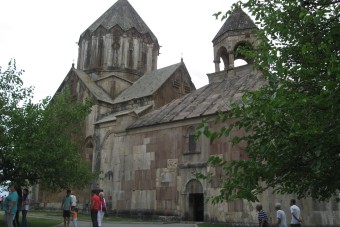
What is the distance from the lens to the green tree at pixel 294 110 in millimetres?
5535

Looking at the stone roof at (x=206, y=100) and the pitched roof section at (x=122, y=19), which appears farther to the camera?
the pitched roof section at (x=122, y=19)

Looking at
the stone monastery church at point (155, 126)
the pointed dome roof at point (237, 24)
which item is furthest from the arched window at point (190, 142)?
the pointed dome roof at point (237, 24)

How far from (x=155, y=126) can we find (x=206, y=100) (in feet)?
11.8

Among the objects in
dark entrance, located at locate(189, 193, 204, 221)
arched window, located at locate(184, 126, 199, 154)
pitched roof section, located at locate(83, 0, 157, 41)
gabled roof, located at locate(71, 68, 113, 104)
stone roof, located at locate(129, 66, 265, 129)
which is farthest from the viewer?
pitched roof section, located at locate(83, 0, 157, 41)

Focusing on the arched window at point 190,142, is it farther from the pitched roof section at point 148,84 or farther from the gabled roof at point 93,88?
the gabled roof at point 93,88

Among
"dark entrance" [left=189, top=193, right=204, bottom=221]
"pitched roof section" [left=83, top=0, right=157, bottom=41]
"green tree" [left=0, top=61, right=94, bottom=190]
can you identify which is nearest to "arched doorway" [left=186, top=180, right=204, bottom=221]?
"dark entrance" [left=189, top=193, right=204, bottom=221]

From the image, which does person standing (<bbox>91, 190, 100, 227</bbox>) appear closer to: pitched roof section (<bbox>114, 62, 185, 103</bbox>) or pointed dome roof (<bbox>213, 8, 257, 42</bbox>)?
pitched roof section (<bbox>114, 62, 185, 103</bbox>)

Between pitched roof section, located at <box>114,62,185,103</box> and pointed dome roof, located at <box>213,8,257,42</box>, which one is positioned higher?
pointed dome roof, located at <box>213,8,257,42</box>

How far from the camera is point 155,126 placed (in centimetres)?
2208

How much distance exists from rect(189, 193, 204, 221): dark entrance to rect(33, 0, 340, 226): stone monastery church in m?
0.06

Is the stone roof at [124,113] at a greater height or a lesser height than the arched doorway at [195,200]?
greater

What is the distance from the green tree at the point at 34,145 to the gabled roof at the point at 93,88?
1206 cm

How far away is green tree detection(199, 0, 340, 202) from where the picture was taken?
5.54 metres

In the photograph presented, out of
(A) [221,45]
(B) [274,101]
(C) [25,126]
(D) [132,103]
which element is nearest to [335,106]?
(B) [274,101]
